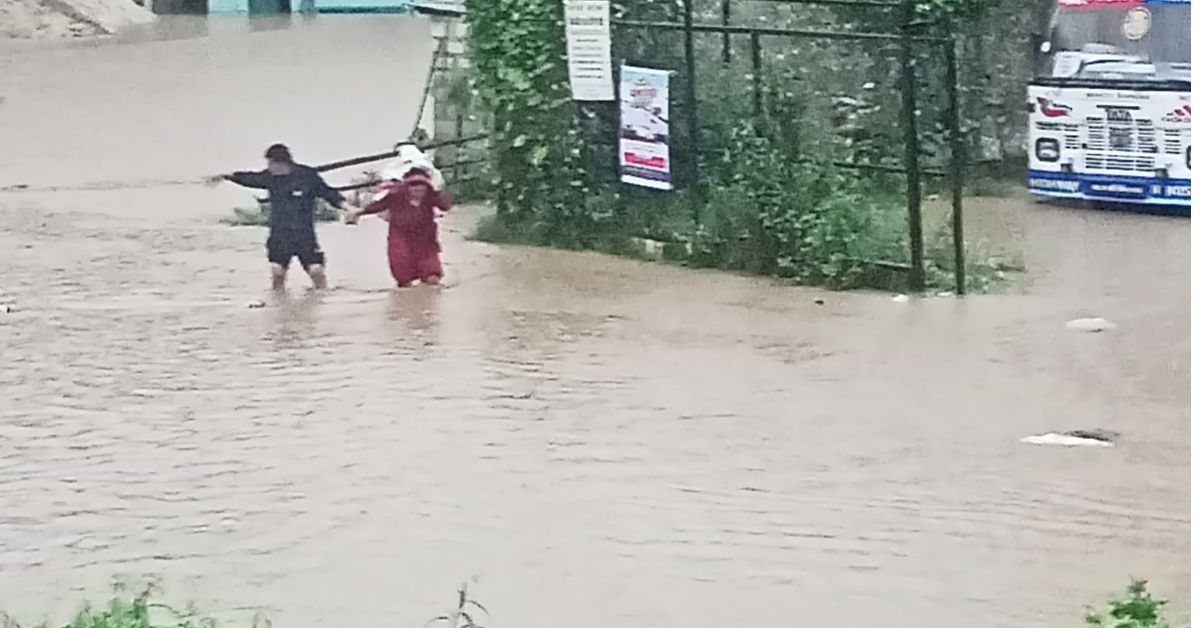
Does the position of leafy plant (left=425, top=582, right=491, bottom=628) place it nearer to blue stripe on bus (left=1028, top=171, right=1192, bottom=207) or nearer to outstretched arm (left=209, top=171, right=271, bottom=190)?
outstretched arm (left=209, top=171, right=271, bottom=190)

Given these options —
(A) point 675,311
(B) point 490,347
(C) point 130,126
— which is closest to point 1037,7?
(A) point 675,311

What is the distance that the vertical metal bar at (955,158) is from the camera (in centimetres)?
417

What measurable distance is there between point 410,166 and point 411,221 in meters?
0.13

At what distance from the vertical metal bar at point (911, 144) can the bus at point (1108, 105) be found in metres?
0.27

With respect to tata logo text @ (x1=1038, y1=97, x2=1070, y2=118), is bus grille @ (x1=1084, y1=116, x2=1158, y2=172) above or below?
below

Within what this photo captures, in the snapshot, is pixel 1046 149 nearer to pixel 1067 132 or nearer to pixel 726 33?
pixel 1067 132

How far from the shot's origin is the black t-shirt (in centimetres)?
361

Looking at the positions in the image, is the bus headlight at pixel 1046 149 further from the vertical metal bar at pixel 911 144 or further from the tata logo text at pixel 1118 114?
the tata logo text at pixel 1118 114

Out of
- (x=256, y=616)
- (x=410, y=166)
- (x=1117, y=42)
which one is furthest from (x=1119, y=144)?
(x=256, y=616)

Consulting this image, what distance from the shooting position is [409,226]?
376cm

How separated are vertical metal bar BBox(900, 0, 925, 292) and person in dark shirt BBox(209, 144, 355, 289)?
1.32 metres

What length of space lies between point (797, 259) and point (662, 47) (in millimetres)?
589

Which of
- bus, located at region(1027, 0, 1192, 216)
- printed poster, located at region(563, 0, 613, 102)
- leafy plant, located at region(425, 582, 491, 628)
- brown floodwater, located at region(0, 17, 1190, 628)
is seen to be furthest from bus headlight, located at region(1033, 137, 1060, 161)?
leafy plant, located at region(425, 582, 491, 628)

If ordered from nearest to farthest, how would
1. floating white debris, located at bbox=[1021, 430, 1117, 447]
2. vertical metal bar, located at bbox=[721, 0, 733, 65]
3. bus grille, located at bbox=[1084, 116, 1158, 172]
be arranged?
floating white debris, located at bbox=[1021, 430, 1117, 447] < vertical metal bar, located at bbox=[721, 0, 733, 65] < bus grille, located at bbox=[1084, 116, 1158, 172]
